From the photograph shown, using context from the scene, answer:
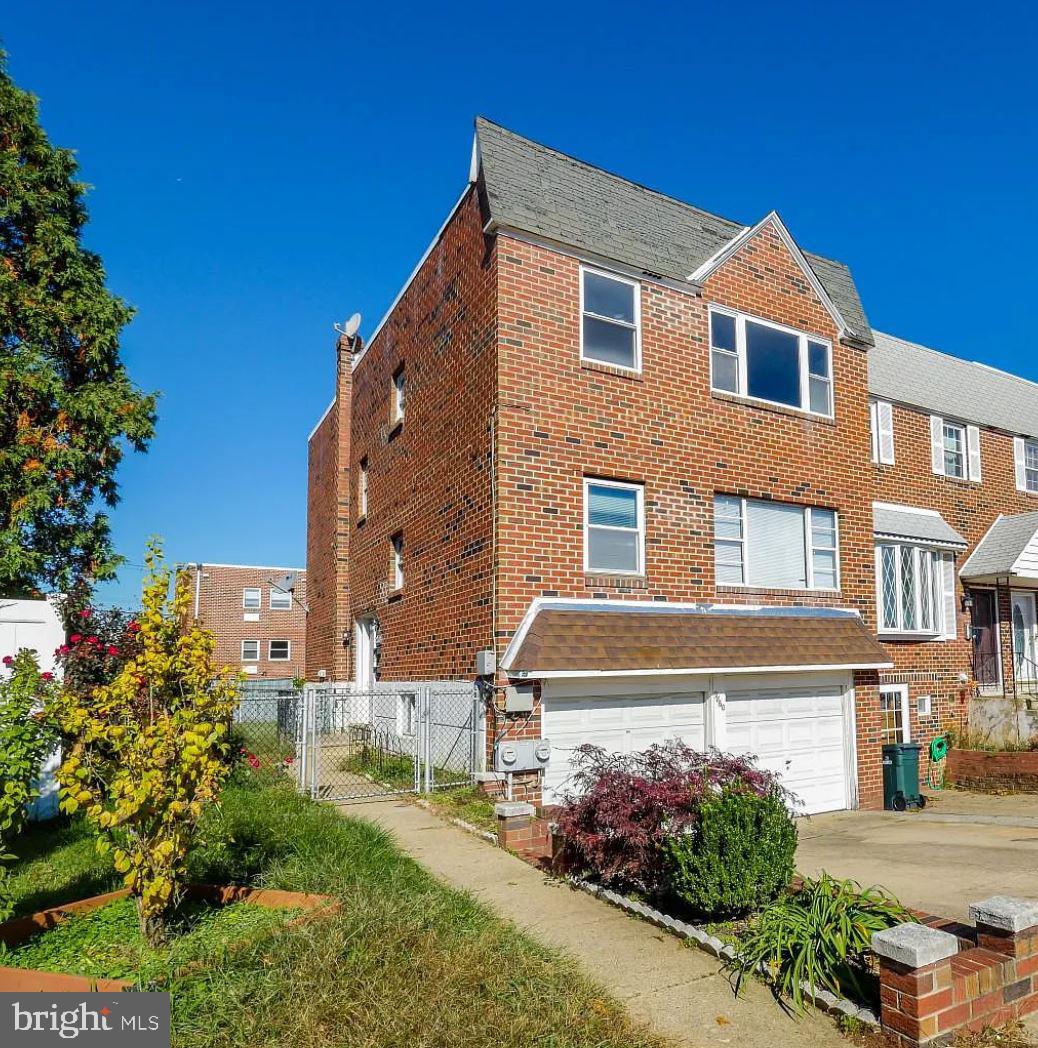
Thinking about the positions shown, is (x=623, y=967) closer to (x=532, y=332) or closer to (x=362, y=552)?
(x=532, y=332)

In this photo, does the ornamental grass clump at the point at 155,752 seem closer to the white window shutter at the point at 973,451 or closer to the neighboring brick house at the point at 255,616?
the white window shutter at the point at 973,451

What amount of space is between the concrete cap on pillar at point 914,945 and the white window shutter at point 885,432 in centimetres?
1539

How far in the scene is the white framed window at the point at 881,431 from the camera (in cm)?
1869

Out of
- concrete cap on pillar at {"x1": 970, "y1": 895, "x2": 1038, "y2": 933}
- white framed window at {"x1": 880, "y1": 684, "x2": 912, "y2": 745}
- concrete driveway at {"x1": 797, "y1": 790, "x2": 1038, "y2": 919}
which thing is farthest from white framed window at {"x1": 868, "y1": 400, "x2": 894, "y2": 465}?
concrete cap on pillar at {"x1": 970, "y1": 895, "x2": 1038, "y2": 933}

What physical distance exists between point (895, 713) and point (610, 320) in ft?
34.5

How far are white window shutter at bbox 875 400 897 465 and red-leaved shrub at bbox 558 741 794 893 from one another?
1297 cm

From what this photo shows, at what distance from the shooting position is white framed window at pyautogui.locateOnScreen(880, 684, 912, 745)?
17.4m

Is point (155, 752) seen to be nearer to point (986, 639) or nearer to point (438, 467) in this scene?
point (438, 467)

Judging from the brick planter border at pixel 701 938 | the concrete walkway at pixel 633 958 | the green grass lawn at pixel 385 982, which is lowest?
the concrete walkway at pixel 633 958

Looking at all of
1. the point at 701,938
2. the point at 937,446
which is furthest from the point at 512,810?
the point at 937,446

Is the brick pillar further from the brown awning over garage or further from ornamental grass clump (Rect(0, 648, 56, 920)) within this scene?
the brown awning over garage

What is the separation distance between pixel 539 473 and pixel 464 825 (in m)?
4.88

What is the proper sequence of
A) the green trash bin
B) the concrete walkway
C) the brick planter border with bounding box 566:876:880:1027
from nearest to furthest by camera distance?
1. the concrete walkway
2. the brick planter border with bounding box 566:876:880:1027
3. the green trash bin

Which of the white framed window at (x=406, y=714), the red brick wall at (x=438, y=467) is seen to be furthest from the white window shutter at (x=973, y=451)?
the white framed window at (x=406, y=714)
